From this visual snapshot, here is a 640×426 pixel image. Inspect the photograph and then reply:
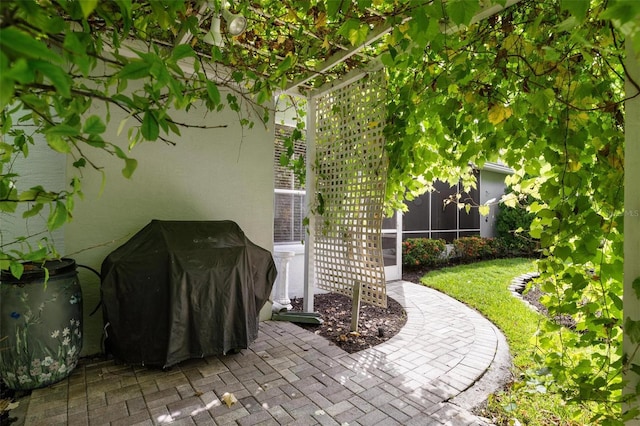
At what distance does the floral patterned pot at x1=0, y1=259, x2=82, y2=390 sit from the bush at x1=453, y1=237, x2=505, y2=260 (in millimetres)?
8967

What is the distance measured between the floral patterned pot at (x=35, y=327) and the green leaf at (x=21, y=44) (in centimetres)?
250

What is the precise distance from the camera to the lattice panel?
140 inches

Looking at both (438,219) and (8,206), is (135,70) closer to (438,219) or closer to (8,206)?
(8,206)

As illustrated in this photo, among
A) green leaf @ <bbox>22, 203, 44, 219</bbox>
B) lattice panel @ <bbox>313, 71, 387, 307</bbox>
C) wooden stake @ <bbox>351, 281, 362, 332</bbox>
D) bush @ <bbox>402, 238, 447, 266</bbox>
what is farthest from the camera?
bush @ <bbox>402, 238, 447, 266</bbox>

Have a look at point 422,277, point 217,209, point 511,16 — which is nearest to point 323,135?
point 217,209

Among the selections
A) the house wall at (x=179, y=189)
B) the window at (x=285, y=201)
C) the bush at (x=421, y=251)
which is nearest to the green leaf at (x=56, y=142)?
the house wall at (x=179, y=189)

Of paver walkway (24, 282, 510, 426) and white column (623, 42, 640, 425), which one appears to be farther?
paver walkway (24, 282, 510, 426)

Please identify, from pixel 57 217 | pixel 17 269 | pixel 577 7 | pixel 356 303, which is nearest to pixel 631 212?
pixel 577 7

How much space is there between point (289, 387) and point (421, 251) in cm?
610

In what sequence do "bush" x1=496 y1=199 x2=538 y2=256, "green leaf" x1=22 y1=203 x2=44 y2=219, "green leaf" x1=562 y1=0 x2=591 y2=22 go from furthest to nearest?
"bush" x1=496 y1=199 x2=538 y2=256 < "green leaf" x1=22 y1=203 x2=44 y2=219 < "green leaf" x1=562 y1=0 x2=591 y2=22

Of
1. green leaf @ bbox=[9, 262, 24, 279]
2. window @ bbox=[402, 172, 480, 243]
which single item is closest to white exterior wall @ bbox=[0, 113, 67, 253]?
green leaf @ bbox=[9, 262, 24, 279]

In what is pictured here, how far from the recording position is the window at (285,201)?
543cm

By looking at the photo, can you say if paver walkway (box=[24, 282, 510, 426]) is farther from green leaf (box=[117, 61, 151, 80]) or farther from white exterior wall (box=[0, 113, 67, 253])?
green leaf (box=[117, 61, 151, 80])

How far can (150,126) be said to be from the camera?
2.68 feet
